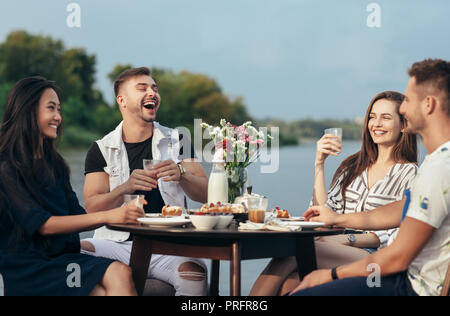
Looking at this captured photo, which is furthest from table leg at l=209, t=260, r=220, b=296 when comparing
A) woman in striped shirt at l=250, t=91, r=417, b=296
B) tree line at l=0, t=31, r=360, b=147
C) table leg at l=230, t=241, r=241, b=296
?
tree line at l=0, t=31, r=360, b=147

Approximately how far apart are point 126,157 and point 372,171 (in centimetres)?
165

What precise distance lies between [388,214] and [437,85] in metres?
1.03

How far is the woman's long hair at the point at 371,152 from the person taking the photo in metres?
3.91

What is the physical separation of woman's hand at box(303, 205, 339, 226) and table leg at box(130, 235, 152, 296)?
83 cm

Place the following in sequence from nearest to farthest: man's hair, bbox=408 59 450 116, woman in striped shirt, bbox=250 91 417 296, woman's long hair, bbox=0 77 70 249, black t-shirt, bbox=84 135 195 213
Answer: man's hair, bbox=408 59 450 116, woman's long hair, bbox=0 77 70 249, woman in striped shirt, bbox=250 91 417 296, black t-shirt, bbox=84 135 195 213

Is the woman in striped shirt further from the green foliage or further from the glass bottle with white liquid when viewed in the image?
the green foliage

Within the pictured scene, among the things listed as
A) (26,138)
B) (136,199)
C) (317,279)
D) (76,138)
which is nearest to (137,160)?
(136,199)

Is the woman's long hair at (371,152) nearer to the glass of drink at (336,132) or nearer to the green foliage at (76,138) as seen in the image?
the glass of drink at (336,132)

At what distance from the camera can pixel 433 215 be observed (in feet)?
7.48

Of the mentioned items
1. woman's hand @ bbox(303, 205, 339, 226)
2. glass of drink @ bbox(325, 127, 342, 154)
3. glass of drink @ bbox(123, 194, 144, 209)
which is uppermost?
glass of drink @ bbox(325, 127, 342, 154)

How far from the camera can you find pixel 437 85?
246 cm

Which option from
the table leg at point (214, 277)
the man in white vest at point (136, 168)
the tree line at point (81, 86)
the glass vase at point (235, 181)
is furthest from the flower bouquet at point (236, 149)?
the tree line at point (81, 86)

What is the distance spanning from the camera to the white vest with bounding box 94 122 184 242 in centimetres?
416

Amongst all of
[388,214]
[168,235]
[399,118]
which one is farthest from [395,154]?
[168,235]
